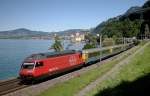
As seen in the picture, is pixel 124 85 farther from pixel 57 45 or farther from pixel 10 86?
pixel 57 45

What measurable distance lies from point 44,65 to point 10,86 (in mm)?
4974

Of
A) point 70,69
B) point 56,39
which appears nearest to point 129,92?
point 70,69

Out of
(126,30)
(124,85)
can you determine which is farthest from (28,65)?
(126,30)

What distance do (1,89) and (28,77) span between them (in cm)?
346

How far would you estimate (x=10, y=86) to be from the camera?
29141 mm

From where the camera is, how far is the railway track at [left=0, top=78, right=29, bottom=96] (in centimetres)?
2670

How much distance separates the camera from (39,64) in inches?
1180

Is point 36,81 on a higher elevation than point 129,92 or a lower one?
lower

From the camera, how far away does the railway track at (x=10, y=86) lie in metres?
26.7

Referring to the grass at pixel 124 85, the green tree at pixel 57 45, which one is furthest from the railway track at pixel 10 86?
the green tree at pixel 57 45

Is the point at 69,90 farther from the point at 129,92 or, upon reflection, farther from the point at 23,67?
the point at 23,67

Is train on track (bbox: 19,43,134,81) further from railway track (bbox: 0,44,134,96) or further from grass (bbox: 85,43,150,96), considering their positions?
grass (bbox: 85,43,150,96)

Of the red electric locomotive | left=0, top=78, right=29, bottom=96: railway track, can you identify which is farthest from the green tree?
left=0, top=78, right=29, bottom=96: railway track

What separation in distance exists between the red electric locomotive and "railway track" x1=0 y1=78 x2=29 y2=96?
3.89 feet
